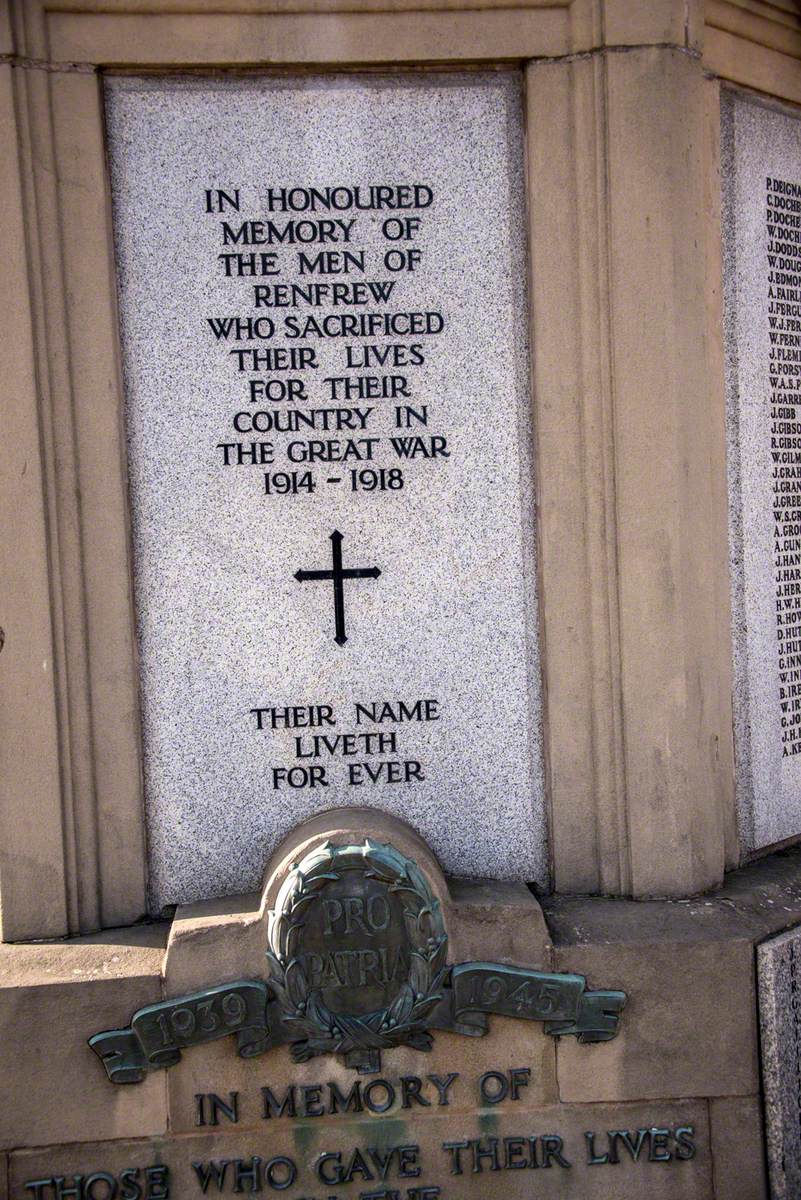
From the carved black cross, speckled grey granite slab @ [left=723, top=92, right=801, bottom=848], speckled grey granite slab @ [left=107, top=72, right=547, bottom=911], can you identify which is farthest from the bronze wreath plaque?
speckled grey granite slab @ [left=723, top=92, right=801, bottom=848]

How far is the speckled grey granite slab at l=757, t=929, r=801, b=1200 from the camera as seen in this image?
11.3 ft

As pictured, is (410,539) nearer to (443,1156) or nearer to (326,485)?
(326,485)

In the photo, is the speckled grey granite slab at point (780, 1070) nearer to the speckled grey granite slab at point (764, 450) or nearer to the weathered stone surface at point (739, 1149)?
the weathered stone surface at point (739, 1149)

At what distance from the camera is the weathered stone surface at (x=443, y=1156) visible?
3357mm

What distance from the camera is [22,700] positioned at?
358 cm

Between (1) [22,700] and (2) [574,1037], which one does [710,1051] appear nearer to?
(2) [574,1037]

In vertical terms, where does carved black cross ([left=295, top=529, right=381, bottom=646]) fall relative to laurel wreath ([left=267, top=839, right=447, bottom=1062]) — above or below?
above

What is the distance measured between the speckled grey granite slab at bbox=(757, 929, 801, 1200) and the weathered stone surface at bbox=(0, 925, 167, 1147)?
1.79 metres

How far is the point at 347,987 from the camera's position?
3.35 m

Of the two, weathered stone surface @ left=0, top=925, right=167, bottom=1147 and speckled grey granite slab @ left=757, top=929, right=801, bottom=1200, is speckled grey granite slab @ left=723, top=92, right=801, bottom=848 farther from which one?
weathered stone surface @ left=0, top=925, right=167, bottom=1147

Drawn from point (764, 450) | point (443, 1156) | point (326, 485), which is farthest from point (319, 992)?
point (764, 450)

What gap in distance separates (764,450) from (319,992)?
2.48 m

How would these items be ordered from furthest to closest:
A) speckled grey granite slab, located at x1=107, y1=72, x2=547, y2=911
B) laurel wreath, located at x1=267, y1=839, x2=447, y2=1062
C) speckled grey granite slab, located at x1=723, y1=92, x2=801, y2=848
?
speckled grey granite slab, located at x1=723, y1=92, x2=801, y2=848
speckled grey granite slab, located at x1=107, y1=72, x2=547, y2=911
laurel wreath, located at x1=267, y1=839, x2=447, y2=1062

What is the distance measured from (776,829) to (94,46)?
357cm
